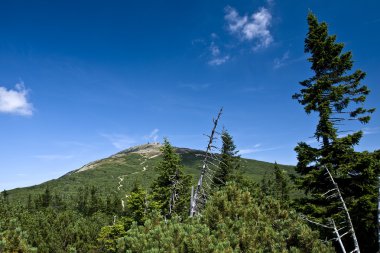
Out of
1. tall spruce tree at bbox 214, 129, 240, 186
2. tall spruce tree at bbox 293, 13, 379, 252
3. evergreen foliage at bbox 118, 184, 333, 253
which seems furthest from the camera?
tall spruce tree at bbox 214, 129, 240, 186

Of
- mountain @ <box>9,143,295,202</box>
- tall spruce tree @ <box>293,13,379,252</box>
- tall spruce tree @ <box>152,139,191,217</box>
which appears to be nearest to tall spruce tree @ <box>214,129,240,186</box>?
tall spruce tree @ <box>152,139,191,217</box>

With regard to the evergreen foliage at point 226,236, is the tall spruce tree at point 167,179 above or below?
above

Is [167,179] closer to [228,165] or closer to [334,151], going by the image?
[228,165]

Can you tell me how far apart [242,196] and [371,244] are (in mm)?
7709

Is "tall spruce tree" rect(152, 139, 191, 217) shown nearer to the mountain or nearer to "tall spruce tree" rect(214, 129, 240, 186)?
"tall spruce tree" rect(214, 129, 240, 186)

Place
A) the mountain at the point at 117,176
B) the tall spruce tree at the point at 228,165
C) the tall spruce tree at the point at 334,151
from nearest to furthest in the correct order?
the tall spruce tree at the point at 334,151 < the tall spruce tree at the point at 228,165 < the mountain at the point at 117,176

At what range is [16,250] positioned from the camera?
30.3ft

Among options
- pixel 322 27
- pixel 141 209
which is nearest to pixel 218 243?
pixel 322 27

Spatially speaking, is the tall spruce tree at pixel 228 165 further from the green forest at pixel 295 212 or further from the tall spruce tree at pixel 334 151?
the tall spruce tree at pixel 334 151

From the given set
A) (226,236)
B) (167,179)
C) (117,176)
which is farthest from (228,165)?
(117,176)

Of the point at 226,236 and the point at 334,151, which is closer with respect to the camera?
the point at 226,236

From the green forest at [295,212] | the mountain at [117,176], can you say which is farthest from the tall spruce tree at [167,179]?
the mountain at [117,176]

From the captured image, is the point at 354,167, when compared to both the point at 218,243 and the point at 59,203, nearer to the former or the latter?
the point at 218,243

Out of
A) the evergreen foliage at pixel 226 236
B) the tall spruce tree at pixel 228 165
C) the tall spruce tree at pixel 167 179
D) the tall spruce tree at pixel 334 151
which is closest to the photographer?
the evergreen foliage at pixel 226 236
